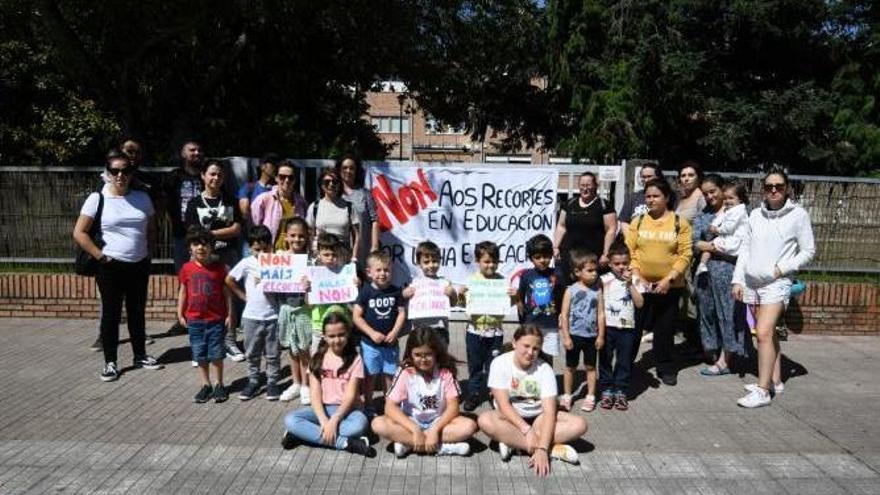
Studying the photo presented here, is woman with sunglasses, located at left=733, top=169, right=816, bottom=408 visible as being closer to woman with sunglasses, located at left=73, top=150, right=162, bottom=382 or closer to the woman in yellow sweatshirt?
the woman in yellow sweatshirt

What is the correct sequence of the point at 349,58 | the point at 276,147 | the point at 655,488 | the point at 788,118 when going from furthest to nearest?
the point at 788,118 < the point at 276,147 < the point at 349,58 < the point at 655,488

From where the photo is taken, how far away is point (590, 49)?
2809 cm

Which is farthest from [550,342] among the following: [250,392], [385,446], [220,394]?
[220,394]

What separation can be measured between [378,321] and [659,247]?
2.40 metres

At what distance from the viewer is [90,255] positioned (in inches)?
255

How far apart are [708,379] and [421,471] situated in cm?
327

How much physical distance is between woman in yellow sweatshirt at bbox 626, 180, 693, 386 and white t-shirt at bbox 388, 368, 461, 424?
6.73 feet

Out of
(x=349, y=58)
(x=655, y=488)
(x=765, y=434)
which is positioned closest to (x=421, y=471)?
(x=655, y=488)

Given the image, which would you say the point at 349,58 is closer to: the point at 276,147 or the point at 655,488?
the point at 276,147

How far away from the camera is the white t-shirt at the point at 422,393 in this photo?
4.89m

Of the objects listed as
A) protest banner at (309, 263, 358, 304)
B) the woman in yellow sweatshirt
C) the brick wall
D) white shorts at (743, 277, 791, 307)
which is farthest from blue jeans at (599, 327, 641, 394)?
the brick wall

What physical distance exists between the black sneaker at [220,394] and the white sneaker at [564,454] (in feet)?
8.49

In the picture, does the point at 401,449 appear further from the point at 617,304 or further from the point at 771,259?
the point at 771,259

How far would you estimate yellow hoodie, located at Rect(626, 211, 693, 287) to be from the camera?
20.4 ft
